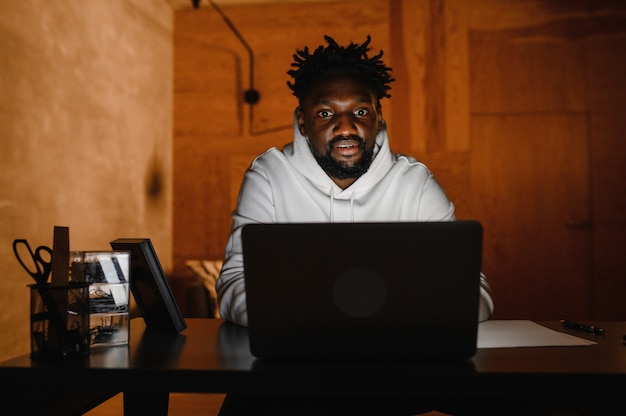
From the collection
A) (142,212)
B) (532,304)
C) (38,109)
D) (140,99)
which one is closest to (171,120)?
(140,99)

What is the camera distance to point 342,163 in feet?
5.75

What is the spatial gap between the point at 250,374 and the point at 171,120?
348 cm

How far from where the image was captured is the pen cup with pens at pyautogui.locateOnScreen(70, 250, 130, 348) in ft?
2.86

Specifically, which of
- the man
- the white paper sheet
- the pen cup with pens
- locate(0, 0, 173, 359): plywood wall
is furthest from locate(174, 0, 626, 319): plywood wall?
the pen cup with pens

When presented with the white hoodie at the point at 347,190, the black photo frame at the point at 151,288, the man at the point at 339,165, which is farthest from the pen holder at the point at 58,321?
the white hoodie at the point at 347,190

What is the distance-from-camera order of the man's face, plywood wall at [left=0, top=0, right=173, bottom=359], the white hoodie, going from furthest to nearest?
1. plywood wall at [left=0, top=0, right=173, bottom=359]
2. the white hoodie
3. the man's face

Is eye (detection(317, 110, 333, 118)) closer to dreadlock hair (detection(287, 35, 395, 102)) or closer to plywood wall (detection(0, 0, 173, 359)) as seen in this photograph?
dreadlock hair (detection(287, 35, 395, 102))

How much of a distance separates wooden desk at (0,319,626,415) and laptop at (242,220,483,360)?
0.03 m

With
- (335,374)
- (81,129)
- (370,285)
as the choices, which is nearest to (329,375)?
(335,374)

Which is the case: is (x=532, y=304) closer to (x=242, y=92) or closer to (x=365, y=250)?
(x=242, y=92)

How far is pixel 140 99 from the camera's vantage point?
3373 millimetres

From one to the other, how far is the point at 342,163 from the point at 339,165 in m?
0.01

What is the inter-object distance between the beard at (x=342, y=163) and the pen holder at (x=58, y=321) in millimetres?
1051

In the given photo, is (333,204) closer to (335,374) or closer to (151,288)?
(151,288)
